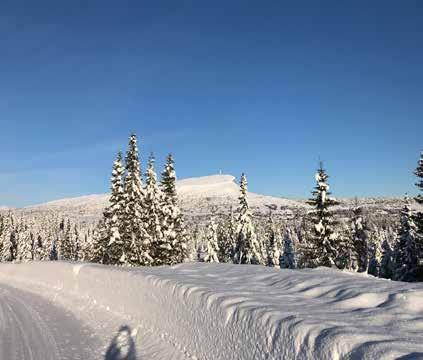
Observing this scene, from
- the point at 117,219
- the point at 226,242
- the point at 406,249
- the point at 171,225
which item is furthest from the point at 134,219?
the point at 226,242

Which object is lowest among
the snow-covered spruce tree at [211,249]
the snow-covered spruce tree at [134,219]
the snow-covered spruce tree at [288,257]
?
the snow-covered spruce tree at [288,257]

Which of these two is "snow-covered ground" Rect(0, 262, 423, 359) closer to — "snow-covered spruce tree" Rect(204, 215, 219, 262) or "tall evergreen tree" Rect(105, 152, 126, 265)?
"tall evergreen tree" Rect(105, 152, 126, 265)

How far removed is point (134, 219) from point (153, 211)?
2.93 metres

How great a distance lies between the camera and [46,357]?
1016 cm

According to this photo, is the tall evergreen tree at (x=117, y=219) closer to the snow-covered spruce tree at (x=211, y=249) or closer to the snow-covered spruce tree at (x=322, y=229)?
the snow-covered spruce tree at (x=322, y=229)

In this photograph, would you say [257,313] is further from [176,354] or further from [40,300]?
[40,300]

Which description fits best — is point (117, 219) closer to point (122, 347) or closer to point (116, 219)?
point (116, 219)

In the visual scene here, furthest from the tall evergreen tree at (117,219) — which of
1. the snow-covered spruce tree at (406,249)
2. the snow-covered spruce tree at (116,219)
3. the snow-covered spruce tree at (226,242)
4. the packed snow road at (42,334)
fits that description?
the snow-covered spruce tree at (226,242)

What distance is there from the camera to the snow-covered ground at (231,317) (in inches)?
228

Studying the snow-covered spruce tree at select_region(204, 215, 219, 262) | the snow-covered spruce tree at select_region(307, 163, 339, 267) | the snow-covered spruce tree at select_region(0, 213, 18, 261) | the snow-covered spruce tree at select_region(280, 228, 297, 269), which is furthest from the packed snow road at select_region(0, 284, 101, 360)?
the snow-covered spruce tree at select_region(0, 213, 18, 261)

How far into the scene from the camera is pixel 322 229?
33750 mm

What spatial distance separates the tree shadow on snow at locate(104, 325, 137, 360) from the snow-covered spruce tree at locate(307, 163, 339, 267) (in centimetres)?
2331

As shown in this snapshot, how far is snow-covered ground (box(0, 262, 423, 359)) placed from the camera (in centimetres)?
580

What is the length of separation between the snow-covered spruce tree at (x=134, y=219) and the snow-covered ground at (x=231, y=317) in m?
21.9
